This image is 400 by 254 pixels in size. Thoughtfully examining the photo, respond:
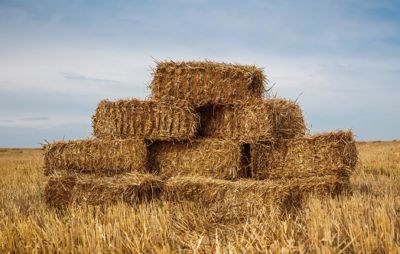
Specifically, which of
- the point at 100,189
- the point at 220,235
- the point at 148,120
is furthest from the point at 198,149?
the point at 220,235

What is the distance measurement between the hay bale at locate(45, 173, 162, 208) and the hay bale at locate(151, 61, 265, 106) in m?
1.56

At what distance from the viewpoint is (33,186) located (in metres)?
10.4

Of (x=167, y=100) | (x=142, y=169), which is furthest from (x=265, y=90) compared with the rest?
(x=142, y=169)

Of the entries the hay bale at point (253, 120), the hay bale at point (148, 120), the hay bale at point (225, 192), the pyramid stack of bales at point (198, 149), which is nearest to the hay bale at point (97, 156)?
the pyramid stack of bales at point (198, 149)

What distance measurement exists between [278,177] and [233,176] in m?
0.75

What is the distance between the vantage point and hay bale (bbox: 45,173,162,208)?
766cm

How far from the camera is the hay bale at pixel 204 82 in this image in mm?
8469

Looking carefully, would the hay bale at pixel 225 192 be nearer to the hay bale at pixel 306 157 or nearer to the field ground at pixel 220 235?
the hay bale at pixel 306 157

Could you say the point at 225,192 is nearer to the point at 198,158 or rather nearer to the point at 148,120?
the point at 198,158

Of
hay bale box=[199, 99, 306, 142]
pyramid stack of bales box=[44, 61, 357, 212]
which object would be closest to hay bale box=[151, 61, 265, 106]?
pyramid stack of bales box=[44, 61, 357, 212]

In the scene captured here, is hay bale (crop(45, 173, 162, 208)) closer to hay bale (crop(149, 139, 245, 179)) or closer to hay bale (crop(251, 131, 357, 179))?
hay bale (crop(149, 139, 245, 179))

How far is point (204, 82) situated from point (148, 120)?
114 cm

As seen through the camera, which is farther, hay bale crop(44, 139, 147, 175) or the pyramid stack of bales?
hay bale crop(44, 139, 147, 175)

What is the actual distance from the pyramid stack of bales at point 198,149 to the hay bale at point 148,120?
0.05 feet
